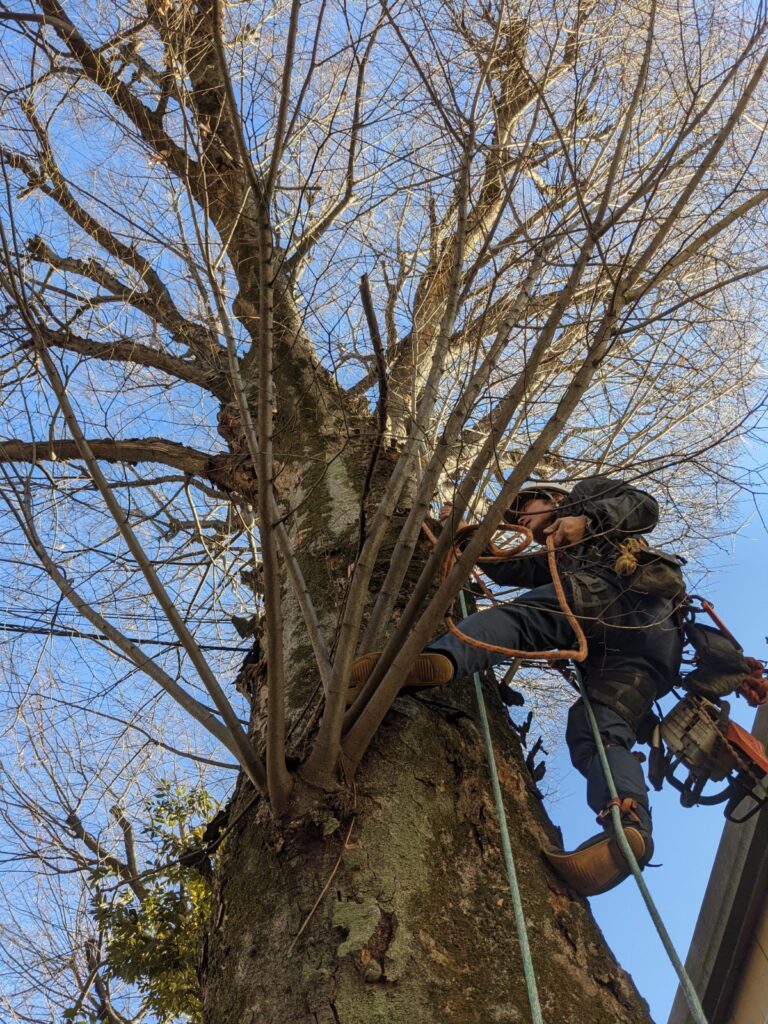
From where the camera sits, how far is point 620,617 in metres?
3.39

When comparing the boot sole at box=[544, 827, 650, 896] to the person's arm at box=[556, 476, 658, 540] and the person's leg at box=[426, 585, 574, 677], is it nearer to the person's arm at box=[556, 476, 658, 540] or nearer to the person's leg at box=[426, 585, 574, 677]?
the person's leg at box=[426, 585, 574, 677]

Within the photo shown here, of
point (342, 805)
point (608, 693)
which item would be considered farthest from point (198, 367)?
point (342, 805)

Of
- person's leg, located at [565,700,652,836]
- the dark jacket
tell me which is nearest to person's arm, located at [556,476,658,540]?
the dark jacket

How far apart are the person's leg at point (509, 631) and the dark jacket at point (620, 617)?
95 millimetres

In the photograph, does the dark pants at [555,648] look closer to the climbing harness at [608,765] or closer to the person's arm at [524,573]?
the climbing harness at [608,765]

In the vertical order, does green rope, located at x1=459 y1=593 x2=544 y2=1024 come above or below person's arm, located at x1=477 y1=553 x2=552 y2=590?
below

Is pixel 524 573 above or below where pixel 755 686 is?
above

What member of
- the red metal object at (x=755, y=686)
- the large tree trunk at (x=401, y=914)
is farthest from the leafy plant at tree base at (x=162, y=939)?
the red metal object at (x=755, y=686)

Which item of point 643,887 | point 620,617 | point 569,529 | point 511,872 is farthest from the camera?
point 569,529

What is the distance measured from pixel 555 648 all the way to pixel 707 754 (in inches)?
27.4

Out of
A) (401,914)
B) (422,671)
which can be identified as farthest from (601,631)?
(401,914)

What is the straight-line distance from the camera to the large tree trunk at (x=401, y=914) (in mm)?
2012

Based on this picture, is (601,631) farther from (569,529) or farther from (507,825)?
(507,825)

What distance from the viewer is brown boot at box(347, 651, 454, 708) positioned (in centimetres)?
265
